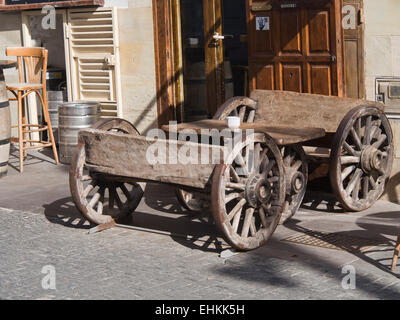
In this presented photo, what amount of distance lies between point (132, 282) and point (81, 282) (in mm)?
360

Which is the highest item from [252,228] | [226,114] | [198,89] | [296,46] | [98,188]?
[296,46]

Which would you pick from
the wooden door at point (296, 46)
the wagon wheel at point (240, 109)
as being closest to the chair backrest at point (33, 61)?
the wooden door at point (296, 46)

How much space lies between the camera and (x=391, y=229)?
713cm

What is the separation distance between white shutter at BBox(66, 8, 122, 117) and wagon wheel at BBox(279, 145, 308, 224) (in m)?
3.60

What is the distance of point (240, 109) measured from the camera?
8234 mm

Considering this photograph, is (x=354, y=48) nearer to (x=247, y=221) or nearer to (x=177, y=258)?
(x=247, y=221)

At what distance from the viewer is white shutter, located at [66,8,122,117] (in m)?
10.5

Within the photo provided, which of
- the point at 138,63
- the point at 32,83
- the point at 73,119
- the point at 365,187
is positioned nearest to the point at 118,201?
the point at 365,187

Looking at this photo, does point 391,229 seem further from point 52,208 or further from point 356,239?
point 52,208

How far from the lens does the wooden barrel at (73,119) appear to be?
1032 centimetres

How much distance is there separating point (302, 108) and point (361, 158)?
76 cm

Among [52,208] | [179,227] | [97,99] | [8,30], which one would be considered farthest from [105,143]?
[8,30]

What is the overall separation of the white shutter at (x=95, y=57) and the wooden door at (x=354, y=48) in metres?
3.30

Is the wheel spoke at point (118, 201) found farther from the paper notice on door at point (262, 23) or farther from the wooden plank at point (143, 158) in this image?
the paper notice on door at point (262, 23)
